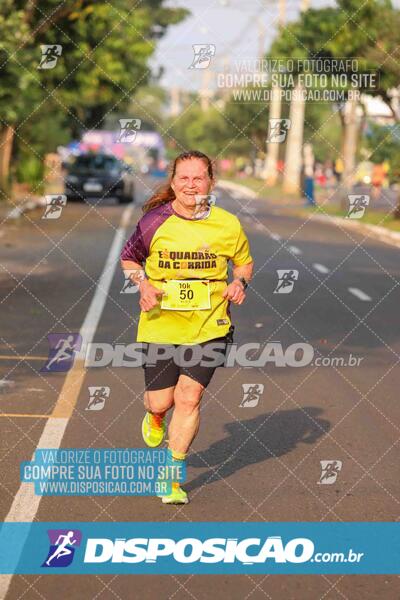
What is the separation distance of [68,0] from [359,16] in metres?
8.36

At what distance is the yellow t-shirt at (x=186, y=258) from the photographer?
7.38 metres

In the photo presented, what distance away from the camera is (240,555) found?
6.48m

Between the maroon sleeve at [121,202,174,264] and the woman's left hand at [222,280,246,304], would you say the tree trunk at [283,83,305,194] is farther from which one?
the woman's left hand at [222,280,246,304]

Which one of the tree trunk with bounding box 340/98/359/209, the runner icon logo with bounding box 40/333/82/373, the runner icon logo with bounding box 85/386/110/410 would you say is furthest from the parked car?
the runner icon logo with bounding box 85/386/110/410

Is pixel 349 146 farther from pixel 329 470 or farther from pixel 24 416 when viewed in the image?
pixel 329 470

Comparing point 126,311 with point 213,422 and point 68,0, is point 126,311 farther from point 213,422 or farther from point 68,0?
point 68,0

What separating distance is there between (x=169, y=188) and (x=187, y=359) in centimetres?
90

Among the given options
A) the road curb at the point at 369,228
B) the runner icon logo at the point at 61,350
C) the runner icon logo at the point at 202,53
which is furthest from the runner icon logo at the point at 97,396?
the road curb at the point at 369,228

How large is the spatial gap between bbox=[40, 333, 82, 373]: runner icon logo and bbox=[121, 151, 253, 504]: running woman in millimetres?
4212

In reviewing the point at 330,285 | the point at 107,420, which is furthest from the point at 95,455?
the point at 330,285

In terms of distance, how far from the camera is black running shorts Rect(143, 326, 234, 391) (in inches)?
294

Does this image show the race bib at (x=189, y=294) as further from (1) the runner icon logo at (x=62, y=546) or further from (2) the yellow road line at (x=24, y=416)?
(2) the yellow road line at (x=24, y=416)

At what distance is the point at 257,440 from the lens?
9102 mm

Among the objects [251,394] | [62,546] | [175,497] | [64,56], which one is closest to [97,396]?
[251,394]
